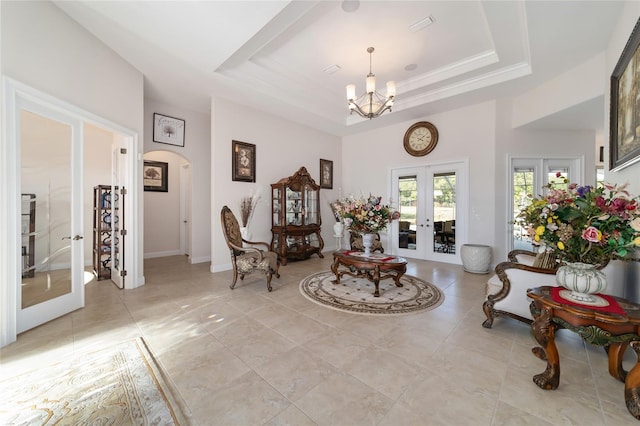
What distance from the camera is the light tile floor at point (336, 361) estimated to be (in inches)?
59.4

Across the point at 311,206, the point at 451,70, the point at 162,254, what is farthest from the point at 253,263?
the point at 451,70

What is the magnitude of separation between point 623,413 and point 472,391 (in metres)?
0.84

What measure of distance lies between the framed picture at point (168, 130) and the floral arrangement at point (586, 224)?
599cm

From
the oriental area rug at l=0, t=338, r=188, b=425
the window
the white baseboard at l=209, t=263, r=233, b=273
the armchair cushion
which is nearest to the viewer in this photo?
the oriental area rug at l=0, t=338, r=188, b=425

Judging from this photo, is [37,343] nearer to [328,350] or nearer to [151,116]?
[328,350]

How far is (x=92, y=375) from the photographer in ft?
5.98

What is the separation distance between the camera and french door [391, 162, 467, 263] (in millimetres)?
5344

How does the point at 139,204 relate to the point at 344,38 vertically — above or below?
below

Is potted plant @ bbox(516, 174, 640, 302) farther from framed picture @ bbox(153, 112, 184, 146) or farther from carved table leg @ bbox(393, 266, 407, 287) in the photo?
framed picture @ bbox(153, 112, 184, 146)

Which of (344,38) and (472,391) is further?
(344,38)

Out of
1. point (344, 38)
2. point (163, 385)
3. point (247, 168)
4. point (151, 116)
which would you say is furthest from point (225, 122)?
point (163, 385)

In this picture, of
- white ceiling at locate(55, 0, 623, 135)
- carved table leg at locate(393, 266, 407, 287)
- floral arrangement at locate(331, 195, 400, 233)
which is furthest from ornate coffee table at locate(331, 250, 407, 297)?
white ceiling at locate(55, 0, 623, 135)

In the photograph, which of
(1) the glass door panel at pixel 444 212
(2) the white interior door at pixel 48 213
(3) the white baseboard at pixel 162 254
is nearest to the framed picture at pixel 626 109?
(1) the glass door panel at pixel 444 212

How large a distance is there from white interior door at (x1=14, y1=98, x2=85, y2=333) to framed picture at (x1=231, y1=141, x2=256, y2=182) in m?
2.32
